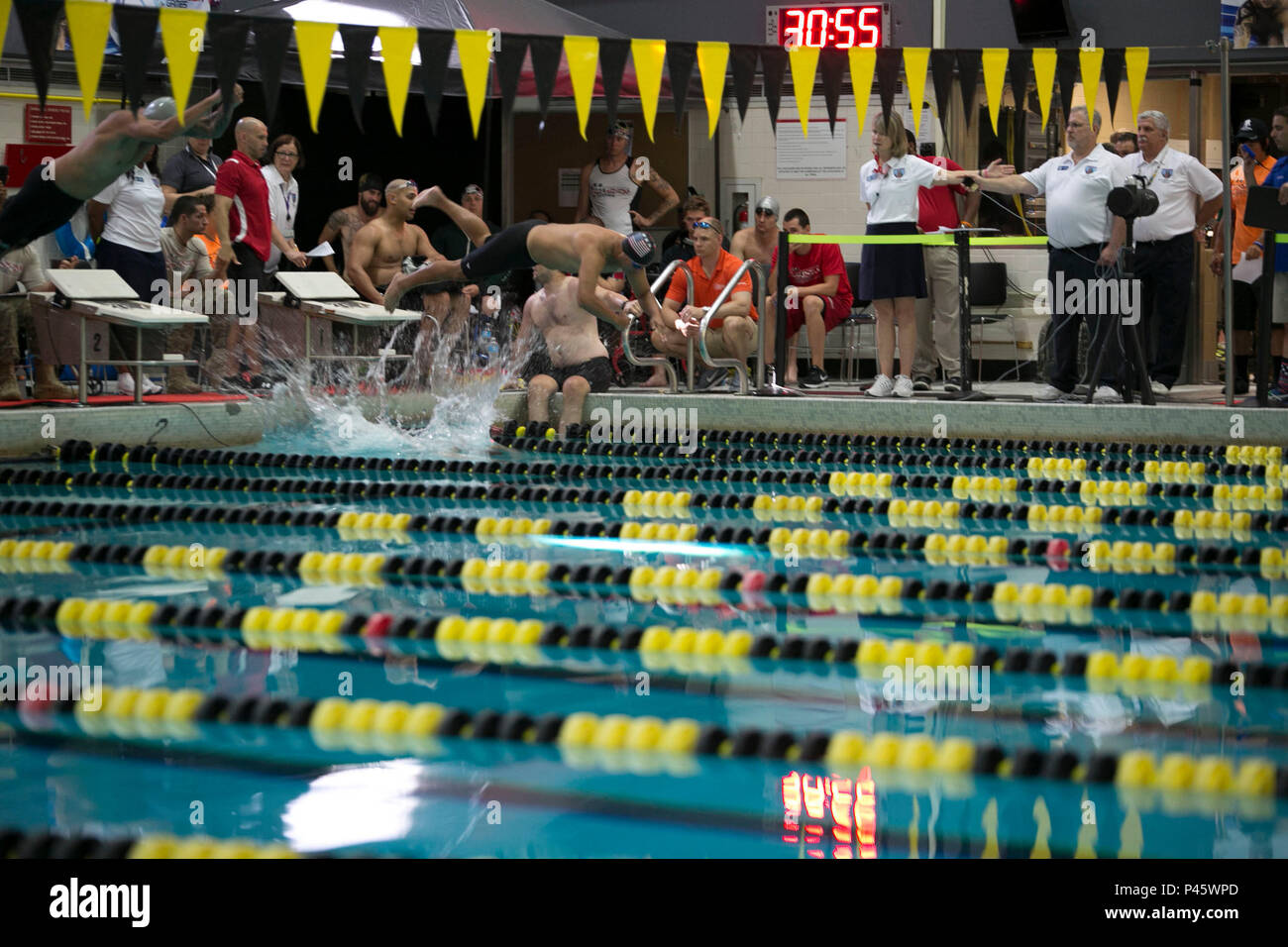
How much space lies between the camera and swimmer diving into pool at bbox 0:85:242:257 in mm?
6184

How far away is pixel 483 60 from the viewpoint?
8016 mm

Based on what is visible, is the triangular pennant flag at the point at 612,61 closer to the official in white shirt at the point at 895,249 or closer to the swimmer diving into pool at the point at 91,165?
the official in white shirt at the point at 895,249

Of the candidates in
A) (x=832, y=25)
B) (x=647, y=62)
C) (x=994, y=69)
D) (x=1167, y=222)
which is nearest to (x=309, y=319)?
(x=647, y=62)

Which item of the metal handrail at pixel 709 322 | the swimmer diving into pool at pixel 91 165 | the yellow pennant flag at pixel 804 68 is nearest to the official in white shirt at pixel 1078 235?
the yellow pennant flag at pixel 804 68

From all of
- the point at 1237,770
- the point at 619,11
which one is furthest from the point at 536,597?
the point at 619,11

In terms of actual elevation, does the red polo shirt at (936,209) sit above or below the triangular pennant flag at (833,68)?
below

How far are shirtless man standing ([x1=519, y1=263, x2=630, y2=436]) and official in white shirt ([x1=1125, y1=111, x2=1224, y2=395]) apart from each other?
3406 mm

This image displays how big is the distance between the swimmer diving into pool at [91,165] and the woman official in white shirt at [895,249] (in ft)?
15.3

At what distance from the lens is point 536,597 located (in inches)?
197

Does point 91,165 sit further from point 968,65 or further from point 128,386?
point 968,65

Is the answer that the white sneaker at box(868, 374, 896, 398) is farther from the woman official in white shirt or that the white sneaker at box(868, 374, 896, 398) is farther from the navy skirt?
the navy skirt

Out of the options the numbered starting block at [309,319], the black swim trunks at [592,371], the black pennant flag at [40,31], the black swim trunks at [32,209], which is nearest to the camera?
the black swim trunks at [32,209]

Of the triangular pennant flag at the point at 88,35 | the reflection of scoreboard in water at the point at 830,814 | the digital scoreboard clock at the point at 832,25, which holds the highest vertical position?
the digital scoreboard clock at the point at 832,25

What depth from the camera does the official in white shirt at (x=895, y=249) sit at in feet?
32.4
